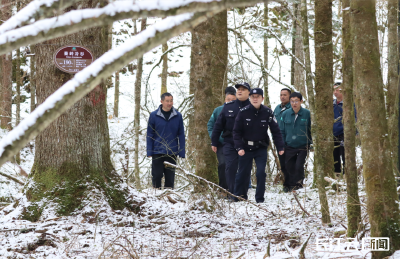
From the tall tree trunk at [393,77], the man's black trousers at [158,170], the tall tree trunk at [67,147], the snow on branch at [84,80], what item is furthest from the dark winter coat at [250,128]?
the snow on branch at [84,80]

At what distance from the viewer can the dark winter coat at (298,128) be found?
23.4 feet

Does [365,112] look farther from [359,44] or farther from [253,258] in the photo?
[253,258]

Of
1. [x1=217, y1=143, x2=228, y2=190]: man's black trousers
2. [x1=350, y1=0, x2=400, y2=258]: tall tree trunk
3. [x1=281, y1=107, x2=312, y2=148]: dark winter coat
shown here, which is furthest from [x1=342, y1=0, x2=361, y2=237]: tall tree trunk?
[x1=281, y1=107, x2=312, y2=148]: dark winter coat

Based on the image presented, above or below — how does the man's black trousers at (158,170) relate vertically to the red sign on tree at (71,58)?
below

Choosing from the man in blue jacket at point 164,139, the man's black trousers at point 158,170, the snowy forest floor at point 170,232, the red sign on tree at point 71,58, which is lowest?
the snowy forest floor at point 170,232

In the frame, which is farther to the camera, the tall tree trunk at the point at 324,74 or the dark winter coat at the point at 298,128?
the dark winter coat at the point at 298,128

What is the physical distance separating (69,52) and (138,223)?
2.01 metres

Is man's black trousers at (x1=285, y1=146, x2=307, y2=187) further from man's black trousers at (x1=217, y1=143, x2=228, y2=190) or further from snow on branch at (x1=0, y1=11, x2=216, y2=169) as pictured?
snow on branch at (x1=0, y1=11, x2=216, y2=169)

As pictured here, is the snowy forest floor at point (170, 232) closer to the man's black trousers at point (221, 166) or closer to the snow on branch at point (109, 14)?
the man's black trousers at point (221, 166)

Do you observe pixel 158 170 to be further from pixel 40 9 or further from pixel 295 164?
pixel 40 9

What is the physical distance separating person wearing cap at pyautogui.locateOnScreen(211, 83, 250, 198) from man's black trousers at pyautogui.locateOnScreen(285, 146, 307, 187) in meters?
1.23

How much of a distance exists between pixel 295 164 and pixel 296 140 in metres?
0.47

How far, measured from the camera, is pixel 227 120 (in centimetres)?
646

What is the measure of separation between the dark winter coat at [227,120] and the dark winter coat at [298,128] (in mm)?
1310
